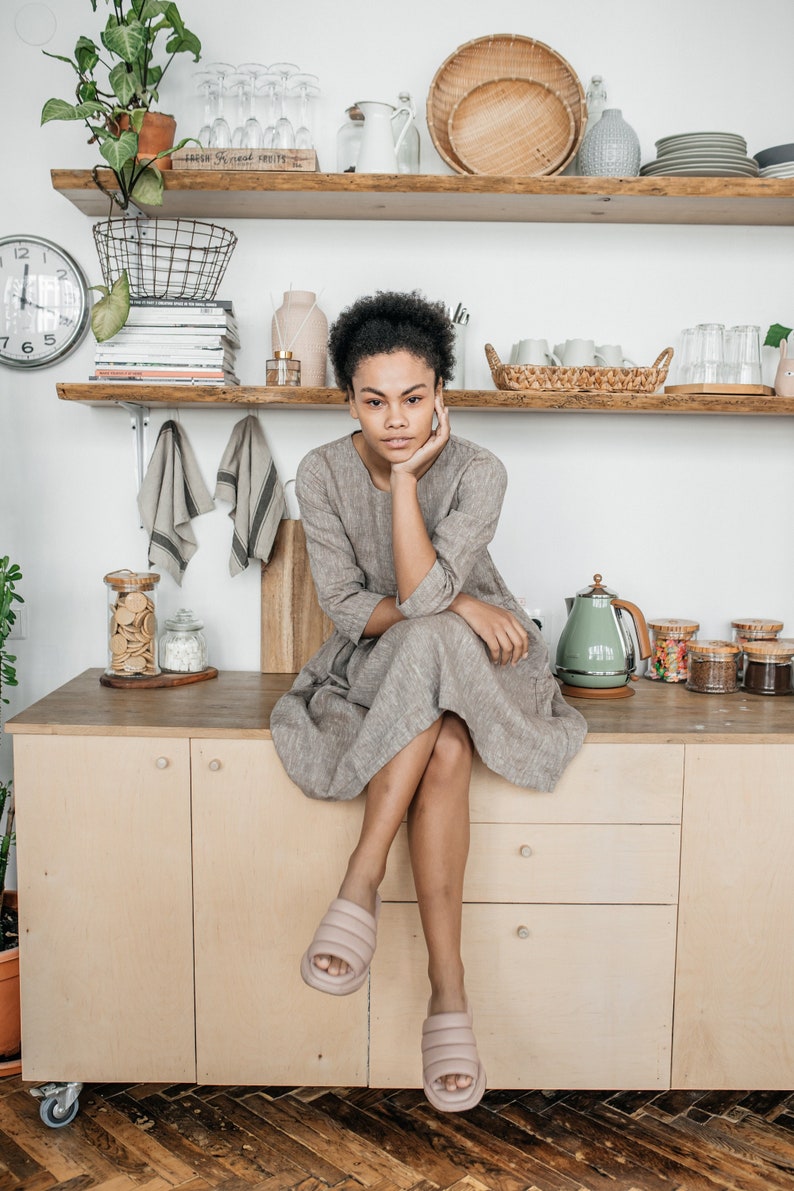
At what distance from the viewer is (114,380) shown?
6.92 ft

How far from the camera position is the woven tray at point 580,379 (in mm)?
2092

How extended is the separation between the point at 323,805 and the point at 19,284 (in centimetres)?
141

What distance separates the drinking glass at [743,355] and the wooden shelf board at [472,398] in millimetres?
102

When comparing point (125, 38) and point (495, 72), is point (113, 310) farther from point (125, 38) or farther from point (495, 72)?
point (495, 72)

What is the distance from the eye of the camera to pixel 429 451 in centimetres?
185

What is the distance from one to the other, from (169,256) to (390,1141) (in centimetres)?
187

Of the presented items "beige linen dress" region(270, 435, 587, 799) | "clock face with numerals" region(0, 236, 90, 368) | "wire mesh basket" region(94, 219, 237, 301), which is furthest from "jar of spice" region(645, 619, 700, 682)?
"clock face with numerals" region(0, 236, 90, 368)

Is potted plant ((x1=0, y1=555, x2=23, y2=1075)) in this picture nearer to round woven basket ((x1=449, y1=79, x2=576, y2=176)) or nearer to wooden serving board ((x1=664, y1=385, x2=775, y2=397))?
round woven basket ((x1=449, y1=79, x2=576, y2=176))

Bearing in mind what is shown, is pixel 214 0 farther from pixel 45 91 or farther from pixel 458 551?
pixel 458 551

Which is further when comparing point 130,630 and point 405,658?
point 130,630

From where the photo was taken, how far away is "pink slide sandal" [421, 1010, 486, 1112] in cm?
153

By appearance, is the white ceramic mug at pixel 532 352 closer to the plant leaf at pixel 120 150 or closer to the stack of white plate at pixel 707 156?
the stack of white plate at pixel 707 156

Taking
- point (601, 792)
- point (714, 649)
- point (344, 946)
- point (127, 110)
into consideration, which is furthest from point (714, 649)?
point (127, 110)

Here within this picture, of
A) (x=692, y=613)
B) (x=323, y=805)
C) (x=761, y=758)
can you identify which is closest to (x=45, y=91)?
(x=323, y=805)
